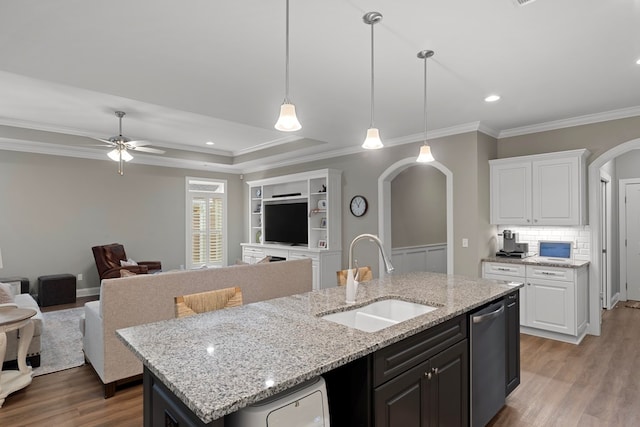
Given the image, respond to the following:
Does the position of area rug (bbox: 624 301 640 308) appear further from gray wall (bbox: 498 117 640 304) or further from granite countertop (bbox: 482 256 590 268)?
granite countertop (bbox: 482 256 590 268)

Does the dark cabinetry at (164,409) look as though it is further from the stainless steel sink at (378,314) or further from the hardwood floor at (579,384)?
the hardwood floor at (579,384)

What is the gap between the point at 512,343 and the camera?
9.08 feet

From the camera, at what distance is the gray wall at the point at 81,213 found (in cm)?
590

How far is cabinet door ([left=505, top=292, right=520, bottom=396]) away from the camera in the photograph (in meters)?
2.70

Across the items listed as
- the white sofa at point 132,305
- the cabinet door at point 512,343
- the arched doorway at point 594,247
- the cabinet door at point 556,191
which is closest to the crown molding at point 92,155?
the white sofa at point 132,305

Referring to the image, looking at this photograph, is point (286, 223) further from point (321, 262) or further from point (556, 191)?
point (556, 191)

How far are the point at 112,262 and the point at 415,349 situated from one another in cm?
613

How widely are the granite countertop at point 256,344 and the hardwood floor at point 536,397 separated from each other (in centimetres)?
115

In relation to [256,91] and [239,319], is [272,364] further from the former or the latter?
[256,91]

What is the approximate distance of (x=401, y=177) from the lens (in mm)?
6480

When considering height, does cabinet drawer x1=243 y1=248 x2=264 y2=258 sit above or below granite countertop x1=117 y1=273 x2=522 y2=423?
below

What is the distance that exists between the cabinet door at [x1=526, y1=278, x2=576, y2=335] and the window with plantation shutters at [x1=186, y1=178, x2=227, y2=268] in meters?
6.42

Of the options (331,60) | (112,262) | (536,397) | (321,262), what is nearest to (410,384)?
(536,397)

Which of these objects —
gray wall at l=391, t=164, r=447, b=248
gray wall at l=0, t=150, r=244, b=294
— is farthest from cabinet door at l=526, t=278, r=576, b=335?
gray wall at l=0, t=150, r=244, b=294
